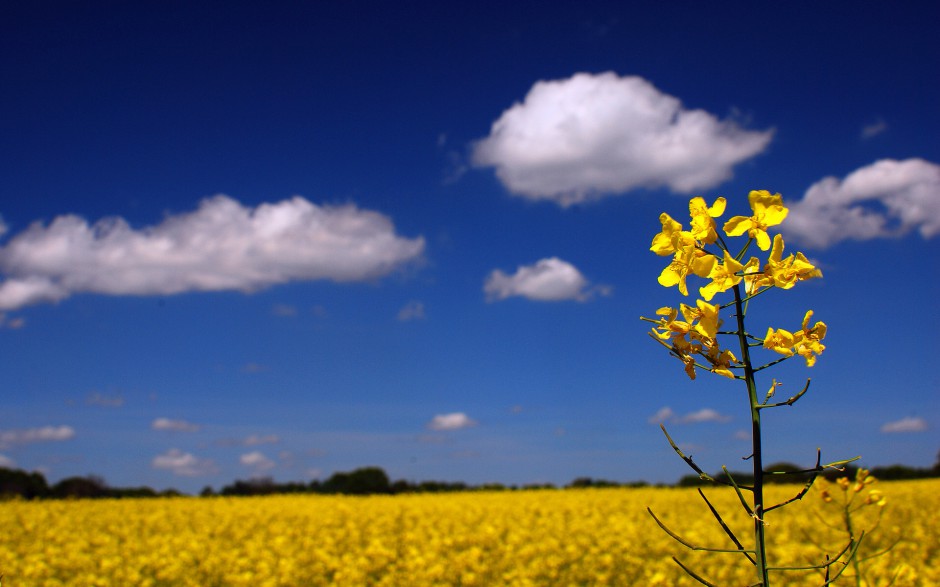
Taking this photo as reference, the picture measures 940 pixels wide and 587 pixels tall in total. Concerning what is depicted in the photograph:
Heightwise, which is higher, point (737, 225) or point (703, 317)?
point (737, 225)

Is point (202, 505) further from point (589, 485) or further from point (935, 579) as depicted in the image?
point (935, 579)

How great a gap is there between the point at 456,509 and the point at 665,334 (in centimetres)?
1251

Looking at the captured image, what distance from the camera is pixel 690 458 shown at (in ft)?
4.65

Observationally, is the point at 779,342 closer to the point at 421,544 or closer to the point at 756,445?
the point at 756,445

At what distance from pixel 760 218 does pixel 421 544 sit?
8.94 meters

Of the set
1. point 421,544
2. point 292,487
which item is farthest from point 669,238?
point 292,487

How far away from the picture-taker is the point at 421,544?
31.1 feet

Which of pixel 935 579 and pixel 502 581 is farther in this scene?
pixel 502 581

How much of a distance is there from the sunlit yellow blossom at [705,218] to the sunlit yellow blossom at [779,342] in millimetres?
223

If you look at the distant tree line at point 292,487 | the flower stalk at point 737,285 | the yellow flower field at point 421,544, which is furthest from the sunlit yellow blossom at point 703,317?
the distant tree line at point 292,487

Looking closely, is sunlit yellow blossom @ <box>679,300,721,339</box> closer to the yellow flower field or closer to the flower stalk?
the flower stalk

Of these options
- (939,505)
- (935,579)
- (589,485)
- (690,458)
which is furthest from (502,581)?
(589,485)

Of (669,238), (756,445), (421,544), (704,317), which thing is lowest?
(421,544)

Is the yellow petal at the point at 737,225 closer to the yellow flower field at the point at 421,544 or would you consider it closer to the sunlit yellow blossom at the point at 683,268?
the sunlit yellow blossom at the point at 683,268
